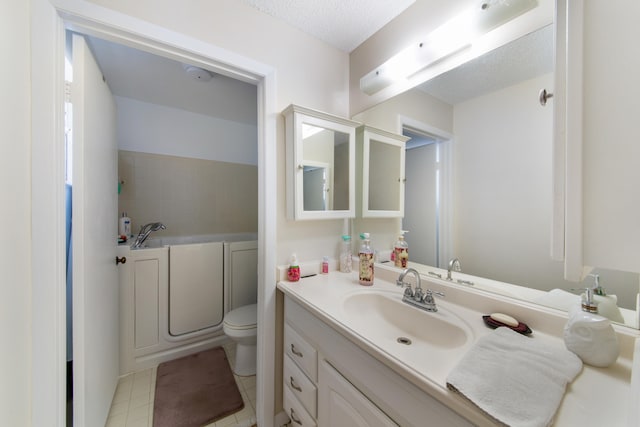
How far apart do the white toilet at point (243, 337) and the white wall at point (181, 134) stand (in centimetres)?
166

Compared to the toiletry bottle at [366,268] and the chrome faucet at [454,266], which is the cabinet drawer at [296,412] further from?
the chrome faucet at [454,266]

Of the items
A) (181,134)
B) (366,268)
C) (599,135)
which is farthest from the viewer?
(181,134)

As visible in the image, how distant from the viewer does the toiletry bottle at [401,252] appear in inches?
47.4

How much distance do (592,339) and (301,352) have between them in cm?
93

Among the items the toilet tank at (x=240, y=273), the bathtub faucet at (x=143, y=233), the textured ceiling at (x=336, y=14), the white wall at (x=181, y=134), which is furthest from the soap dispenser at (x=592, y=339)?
the white wall at (x=181, y=134)

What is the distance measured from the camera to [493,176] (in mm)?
894

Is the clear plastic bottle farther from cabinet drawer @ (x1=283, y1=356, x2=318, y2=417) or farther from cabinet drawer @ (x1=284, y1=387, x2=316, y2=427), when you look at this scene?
cabinet drawer @ (x1=284, y1=387, x2=316, y2=427)

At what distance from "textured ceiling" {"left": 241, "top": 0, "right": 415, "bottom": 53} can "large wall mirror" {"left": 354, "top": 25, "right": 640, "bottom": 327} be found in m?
0.43

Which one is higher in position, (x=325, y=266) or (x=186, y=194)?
(x=186, y=194)

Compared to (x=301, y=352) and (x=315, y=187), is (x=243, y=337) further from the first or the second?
(x=315, y=187)

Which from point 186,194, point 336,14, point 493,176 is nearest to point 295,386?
point 493,176

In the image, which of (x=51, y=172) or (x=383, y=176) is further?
(x=383, y=176)

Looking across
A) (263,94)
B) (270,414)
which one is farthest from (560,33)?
(270,414)

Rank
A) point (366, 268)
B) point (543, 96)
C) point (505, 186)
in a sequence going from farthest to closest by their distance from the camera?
point (366, 268)
point (505, 186)
point (543, 96)
